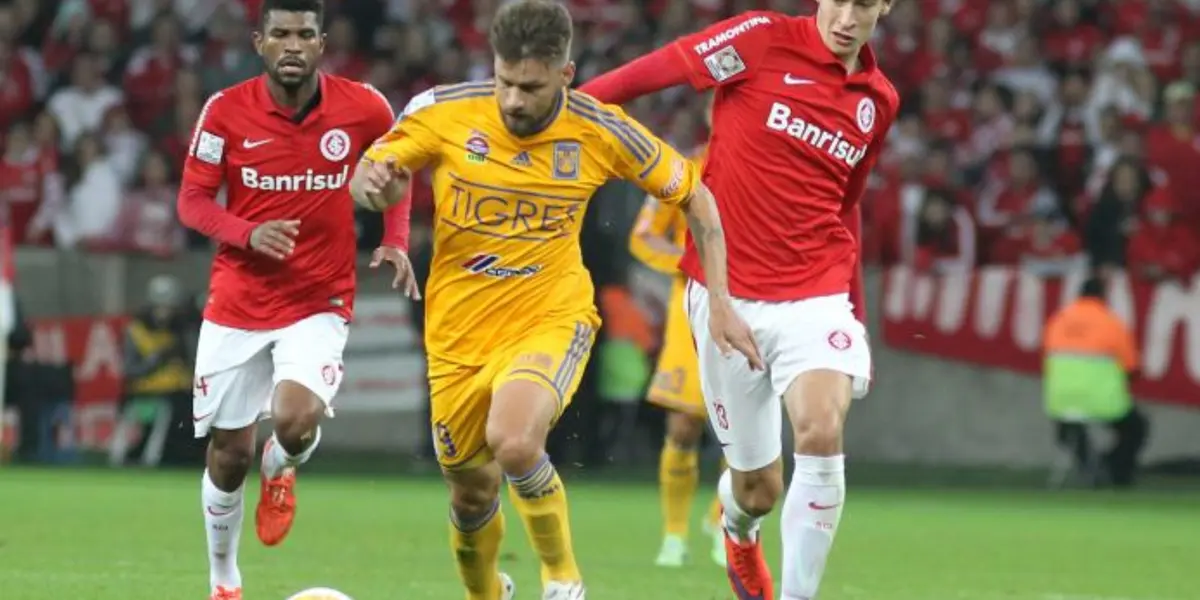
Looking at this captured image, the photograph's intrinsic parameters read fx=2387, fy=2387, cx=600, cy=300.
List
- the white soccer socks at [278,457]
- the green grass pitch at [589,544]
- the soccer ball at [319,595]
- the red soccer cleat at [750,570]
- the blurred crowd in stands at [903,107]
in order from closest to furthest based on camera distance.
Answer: the soccer ball at [319,595] → the red soccer cleat at [750,570] → the white soccer socks at [278,457] → the green grass pitch at [589,544] → the blurred crowd in stands at [903,107]

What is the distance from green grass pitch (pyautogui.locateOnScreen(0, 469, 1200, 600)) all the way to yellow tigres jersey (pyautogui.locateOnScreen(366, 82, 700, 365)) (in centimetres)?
223

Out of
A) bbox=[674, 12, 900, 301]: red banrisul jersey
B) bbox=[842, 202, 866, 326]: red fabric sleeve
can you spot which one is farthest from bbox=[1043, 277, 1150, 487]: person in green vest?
bbox=[674, 12, 900, 301]: red banrisul jersey

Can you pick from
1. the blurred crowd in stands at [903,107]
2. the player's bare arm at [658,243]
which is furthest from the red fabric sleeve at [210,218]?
the blurred crowd in stands at [903,107]

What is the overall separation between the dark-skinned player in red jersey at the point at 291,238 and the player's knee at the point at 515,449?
5.68 feet

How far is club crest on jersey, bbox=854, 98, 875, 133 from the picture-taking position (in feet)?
29.1

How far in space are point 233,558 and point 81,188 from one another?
39.5ft

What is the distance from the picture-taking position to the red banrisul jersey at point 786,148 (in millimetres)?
8750

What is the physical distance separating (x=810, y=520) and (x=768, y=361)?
68 cm

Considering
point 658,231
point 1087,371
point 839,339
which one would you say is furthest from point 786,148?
point 1087,371

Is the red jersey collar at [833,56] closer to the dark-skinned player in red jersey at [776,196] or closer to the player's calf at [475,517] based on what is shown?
the dark-skinned player in red jersey at [776,196]

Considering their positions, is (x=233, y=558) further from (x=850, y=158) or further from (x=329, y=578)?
(x=850, y=158)

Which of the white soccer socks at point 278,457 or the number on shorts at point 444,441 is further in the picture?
the white soccer socks at point 278,457

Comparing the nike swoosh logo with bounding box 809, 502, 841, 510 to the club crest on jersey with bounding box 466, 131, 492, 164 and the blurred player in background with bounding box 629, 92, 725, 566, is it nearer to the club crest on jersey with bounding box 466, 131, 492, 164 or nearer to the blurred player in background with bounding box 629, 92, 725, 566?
the club crest on jersey with bounding box 466, 131, 492, 164

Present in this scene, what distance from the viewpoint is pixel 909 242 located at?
20.3 meters
